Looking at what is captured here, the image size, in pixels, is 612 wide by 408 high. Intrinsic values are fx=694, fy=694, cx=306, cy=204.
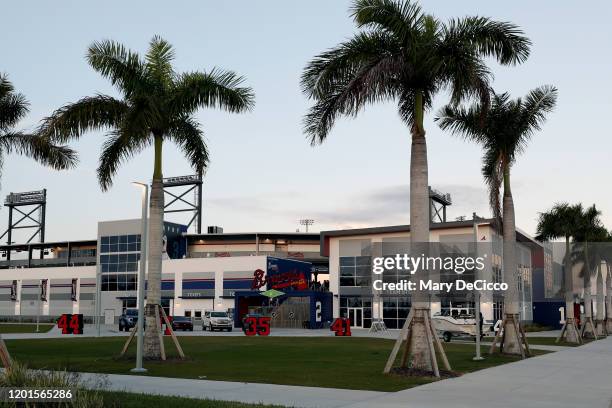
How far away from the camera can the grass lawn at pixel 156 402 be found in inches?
502

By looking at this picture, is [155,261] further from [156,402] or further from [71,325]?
[71,325]

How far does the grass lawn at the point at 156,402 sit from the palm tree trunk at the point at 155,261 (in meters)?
9.22

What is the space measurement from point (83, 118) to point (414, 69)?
11.3 meters

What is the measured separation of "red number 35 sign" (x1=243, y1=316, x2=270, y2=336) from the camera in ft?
168

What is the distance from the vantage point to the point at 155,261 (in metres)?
24.2

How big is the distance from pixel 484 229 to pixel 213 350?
4288 cm

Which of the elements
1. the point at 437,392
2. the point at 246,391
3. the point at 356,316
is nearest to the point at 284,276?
the point at 356,316

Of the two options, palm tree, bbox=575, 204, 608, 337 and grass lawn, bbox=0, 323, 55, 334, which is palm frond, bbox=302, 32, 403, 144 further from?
grass lawn, bbox=0, 323, 55, 334

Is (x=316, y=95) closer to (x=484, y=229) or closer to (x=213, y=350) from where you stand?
(x=213, y=350)

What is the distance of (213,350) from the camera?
31.8 metres

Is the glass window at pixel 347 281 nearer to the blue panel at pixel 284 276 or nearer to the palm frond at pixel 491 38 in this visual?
the blue panel at pixel 284 276

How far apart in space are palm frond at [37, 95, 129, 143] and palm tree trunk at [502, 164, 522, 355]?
1727cm

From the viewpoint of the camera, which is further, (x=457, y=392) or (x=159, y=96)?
(x=159, y=96)

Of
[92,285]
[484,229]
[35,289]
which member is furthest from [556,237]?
[35,289]
